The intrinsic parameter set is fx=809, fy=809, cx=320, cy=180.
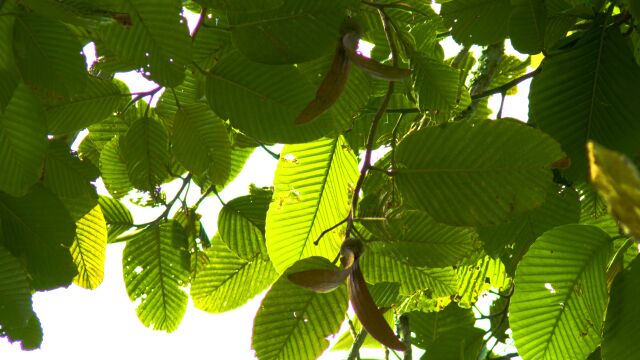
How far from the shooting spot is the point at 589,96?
Answer: 88cm

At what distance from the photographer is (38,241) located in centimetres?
99

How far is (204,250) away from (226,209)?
0.63 ft

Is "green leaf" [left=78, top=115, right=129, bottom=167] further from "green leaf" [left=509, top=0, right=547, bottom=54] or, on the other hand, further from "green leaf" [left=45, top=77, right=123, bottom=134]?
"green leaf" [left=509, top=0, right=547, bottom=54]

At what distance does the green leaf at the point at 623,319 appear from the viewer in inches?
32.9

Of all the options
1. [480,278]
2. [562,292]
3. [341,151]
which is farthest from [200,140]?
[480,278]

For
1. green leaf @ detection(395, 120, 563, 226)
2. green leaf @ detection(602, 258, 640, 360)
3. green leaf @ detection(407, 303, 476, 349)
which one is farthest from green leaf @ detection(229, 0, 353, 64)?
green leaf @ detection(407, 303, 476, 349)

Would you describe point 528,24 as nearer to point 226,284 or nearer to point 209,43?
point 209,43

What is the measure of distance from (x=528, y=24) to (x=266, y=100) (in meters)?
0.32

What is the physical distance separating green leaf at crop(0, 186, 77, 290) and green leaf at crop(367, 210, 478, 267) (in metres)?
0.38

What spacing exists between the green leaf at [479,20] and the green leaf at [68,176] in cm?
55

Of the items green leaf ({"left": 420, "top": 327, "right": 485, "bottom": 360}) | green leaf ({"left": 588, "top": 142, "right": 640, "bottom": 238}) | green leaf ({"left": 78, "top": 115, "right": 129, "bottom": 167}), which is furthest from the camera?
green leaf ({"left": 78, "top": 115, "right": 129, "bottom": 167})

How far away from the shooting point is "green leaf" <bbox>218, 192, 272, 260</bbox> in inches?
55.7

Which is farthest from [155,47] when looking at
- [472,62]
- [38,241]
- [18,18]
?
[472,62]

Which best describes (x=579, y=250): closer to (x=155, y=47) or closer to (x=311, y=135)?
(x=311, y=135)
